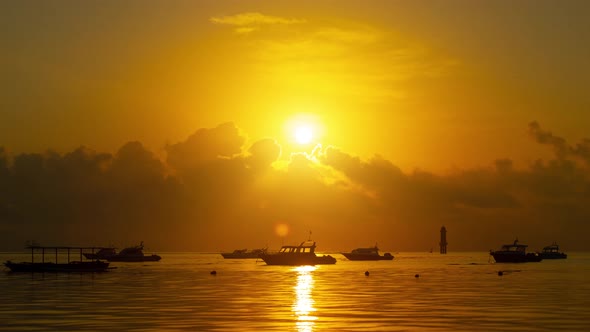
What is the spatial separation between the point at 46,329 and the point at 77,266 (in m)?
92.0

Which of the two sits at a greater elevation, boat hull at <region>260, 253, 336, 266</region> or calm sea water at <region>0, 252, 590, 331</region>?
boat hull at <region>260, 253, 336, 266</region>

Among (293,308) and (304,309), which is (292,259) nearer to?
(293,308)

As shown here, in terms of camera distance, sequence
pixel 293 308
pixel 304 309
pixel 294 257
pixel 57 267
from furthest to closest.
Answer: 1. pixel 294 257
2. pixel 57 267
3. pixel 293 308
4. pixel 304 309

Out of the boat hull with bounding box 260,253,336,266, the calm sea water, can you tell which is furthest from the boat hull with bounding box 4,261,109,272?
the boat hull with bounding box 260,253,336,266

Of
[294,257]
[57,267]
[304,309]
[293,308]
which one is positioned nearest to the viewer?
[304,309]

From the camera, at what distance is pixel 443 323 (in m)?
54.0

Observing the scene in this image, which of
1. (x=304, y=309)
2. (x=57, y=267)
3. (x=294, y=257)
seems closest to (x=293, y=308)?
(x=304, y=309)

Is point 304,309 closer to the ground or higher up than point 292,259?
closer to the ground

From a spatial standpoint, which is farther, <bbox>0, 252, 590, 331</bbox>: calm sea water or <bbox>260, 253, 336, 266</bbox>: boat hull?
<bbox>260, 253, 336, 266</bbox>: boat hull

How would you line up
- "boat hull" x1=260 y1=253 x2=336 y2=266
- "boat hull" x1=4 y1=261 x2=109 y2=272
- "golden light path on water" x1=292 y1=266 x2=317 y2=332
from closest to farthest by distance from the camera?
"golden light path on water" x1=292 y1=266 x2=317 y2=332 → "boat hull" x1=4 y1=261 x2=109 y2=272 → "boat hull" x1=260 y1=253 x2=336 y2=266

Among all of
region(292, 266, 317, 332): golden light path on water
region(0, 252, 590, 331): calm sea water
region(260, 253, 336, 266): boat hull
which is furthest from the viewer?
region(260, 253, 336, 266): boat hull

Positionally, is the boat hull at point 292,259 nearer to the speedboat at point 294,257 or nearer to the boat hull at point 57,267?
the speedboat at point 294,257

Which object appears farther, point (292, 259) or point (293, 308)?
point (292, 259)

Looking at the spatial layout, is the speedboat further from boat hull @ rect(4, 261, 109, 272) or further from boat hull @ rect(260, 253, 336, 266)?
boat hull @ rect(4, 261, 109, 272)
